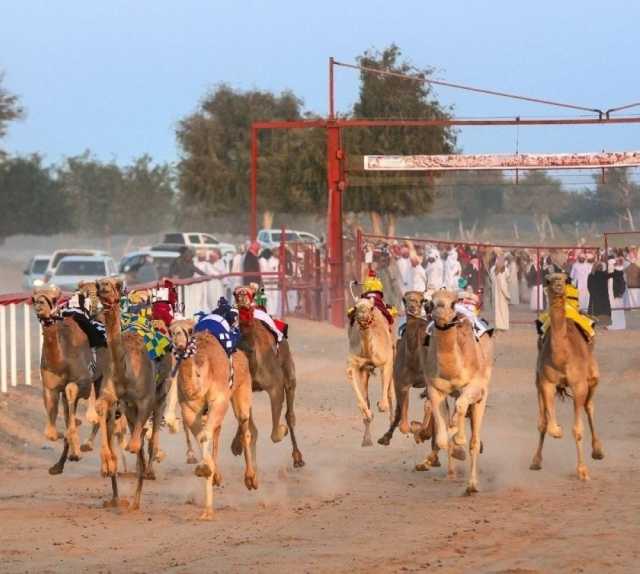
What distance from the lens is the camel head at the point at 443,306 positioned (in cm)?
1338

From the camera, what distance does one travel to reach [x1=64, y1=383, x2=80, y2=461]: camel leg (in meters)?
14.2

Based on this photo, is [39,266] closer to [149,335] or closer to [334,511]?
[149,335]

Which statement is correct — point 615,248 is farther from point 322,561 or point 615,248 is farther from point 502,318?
point 322,561

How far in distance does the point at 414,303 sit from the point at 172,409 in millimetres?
3390

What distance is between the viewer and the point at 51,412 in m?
14.0

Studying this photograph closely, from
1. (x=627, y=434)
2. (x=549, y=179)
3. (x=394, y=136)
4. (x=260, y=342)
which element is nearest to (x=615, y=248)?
(x=549, y=179)

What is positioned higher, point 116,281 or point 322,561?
point 116,281

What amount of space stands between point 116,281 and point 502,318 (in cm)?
2332

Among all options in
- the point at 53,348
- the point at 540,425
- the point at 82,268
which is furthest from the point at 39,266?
the point at 53,348

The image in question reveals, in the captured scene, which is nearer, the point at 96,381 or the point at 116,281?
the point at 116,281

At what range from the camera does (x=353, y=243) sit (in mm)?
36219

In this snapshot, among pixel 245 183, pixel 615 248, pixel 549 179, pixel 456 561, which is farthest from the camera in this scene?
pixel 245 183

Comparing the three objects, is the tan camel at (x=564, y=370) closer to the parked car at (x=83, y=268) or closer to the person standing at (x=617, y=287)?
the person standing at (x=617, y=287)

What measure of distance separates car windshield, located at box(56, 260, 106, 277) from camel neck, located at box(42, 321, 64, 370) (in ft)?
104
